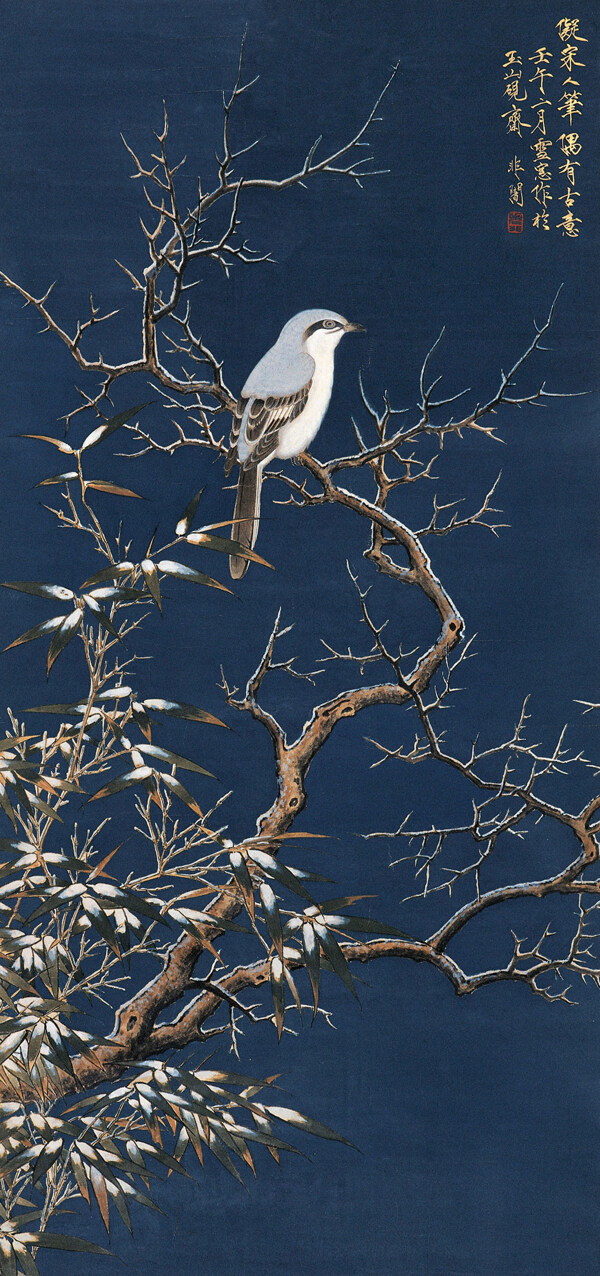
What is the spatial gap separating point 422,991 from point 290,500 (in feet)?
3.57

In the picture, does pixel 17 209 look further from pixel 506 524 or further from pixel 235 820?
pixel 235 820

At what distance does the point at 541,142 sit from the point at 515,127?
7 centimetres

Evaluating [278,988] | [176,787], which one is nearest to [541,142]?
[176,787]

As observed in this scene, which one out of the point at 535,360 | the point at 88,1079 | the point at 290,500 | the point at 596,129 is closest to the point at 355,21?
the point at 596,129

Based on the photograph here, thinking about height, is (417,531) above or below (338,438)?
below

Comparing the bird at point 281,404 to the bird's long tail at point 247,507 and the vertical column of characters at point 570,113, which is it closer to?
the bird's long tail at point 247,507

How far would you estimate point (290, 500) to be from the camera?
2146mm

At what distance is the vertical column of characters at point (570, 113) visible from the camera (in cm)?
213

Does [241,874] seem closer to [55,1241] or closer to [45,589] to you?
[45,589]

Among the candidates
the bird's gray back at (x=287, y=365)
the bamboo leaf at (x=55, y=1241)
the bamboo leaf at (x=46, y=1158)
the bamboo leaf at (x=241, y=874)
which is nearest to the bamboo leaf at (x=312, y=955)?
the bamboo leaf at (x=241, y=874)

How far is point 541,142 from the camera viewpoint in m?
2.14

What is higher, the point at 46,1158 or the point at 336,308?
the point at 336,308

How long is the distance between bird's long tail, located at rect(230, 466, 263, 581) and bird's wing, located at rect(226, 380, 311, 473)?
0.03m

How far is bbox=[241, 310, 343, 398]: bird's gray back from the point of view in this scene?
210 cm
